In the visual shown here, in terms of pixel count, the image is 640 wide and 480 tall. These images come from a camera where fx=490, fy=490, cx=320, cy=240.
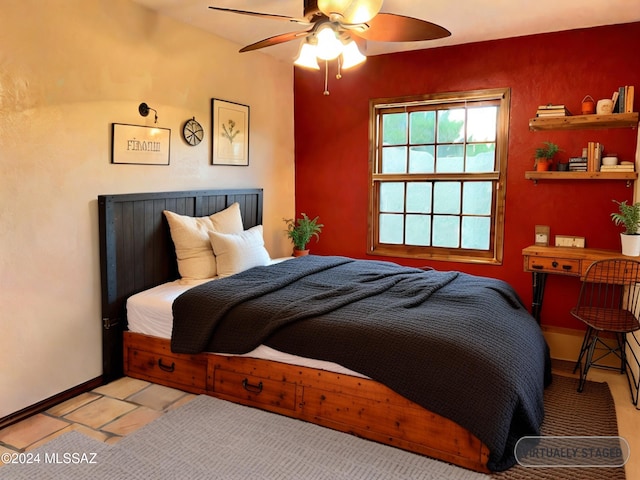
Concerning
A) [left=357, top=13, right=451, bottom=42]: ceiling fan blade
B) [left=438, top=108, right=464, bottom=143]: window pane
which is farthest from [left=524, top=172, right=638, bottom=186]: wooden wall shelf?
[left=357, top=13, right=451, bottom=42]: ceiling fan blade

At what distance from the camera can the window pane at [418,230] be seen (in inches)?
175

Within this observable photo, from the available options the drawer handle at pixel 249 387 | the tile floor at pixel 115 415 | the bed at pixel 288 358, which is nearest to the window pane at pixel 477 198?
the bed at pixel 288 358

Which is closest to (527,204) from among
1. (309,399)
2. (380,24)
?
(380,24)

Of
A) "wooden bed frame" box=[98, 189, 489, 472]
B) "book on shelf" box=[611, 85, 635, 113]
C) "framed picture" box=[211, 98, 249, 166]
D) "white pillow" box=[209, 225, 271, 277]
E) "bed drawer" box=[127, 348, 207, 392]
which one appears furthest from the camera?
"framed picture" box=[211, 98, 249, 166]

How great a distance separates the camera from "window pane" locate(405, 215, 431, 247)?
4457 millimetres

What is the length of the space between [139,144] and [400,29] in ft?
6.11

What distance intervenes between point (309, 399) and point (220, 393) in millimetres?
602

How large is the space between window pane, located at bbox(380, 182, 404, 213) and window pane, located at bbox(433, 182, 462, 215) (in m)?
0.32

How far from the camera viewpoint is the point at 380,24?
239cm

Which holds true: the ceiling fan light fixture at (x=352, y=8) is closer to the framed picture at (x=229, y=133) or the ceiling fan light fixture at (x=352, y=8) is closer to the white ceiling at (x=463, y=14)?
the white ceiling at (x=463, y=14)

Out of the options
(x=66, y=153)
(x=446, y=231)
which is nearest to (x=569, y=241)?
(x=446, y=231)

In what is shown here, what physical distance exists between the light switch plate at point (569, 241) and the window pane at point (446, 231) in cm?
82

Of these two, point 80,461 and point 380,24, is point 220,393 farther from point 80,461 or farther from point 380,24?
point 380,24

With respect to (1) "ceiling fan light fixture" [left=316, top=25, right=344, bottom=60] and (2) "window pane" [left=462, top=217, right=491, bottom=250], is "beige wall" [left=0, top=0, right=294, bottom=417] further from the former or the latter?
(2) "window pane" [left=462, top=217, right=491, bottom=250]
